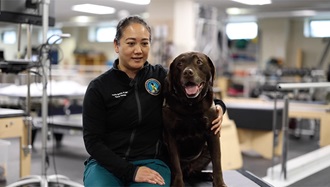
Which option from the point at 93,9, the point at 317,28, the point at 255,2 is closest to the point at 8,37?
the point at 93,9

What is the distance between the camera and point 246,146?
5320 mm

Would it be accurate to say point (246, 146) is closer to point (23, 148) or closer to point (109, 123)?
point (23, 148)

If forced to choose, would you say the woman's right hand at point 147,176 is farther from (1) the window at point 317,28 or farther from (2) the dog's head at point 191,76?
(1) the window at point 317,28

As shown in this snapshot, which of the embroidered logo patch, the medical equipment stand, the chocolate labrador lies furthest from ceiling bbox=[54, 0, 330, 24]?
the chocolate labrador

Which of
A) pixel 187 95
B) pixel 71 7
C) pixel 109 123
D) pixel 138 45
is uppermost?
pixel 71 7

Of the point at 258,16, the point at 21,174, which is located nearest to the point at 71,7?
the point at 258,16

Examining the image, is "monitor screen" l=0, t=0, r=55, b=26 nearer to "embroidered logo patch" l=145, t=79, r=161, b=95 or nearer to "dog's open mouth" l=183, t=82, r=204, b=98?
"embroidered logo patch" l=145, t=79, r=161, b=95

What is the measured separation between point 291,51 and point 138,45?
1213 cm

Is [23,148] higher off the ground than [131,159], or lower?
lower

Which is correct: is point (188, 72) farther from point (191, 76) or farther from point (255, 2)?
point (255, 2)

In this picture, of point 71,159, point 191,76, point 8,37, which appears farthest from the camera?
point 8,37

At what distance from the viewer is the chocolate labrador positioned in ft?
5.69

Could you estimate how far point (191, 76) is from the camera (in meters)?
1.67

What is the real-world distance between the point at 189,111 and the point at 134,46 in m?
0.38
